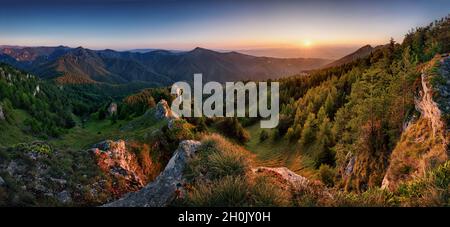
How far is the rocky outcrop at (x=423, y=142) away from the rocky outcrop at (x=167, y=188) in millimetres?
10824

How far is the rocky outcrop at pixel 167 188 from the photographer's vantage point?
33.0ft

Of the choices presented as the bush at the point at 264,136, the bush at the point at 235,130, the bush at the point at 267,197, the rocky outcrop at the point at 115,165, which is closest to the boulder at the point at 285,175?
the bush at the point at 267,197

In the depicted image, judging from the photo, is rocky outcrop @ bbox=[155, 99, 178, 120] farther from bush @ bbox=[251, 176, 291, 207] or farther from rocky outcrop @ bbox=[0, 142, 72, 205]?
bush @ bbox=[251, 176, 291, 207]

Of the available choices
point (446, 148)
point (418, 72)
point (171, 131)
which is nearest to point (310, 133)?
point (418, 72)

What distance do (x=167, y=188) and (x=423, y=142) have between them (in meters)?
18.1

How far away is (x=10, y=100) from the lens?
136750 millimetres

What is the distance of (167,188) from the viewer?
1034 centimetres

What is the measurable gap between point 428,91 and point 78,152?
72.1 ft

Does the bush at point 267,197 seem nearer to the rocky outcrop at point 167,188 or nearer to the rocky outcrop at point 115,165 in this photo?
the rocky outcrop at point 167,188

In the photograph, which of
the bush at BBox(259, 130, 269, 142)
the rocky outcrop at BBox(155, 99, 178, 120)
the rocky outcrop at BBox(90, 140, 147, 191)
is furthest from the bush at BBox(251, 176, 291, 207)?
the bush at BBox(259, 130, 269, 142)

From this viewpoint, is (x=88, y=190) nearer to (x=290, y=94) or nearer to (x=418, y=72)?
(x=418, y=72)

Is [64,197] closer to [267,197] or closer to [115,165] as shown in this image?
[115,165]

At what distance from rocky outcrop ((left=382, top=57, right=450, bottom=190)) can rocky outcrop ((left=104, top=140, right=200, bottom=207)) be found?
1082 cm

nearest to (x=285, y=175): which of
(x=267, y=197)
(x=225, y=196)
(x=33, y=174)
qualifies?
(x=267, y=197)
